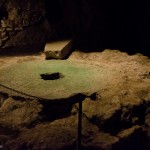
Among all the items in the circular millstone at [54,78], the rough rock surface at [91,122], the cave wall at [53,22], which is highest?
the cave wall at [53,22]

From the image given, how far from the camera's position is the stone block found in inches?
222

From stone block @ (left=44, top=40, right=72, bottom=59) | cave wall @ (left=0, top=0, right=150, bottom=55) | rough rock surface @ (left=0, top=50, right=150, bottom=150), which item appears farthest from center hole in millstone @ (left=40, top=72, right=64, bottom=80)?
cave wall @ (left=0, top=0, right=150, bottom=55)

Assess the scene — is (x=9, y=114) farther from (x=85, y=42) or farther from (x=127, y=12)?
(x=127, y=12)

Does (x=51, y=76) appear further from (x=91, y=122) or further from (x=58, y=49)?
(x=58, y=49)

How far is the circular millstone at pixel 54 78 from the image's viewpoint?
383 centimetres

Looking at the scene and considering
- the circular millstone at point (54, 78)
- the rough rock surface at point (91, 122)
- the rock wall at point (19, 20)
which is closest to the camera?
the rough rock surface at point (91, 122)

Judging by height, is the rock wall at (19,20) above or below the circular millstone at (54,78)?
above

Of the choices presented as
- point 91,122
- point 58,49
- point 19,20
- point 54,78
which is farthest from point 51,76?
point 19,20

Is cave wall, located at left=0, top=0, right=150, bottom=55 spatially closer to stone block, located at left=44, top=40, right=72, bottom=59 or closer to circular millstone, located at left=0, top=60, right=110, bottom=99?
stone block, located at left=44, top=40, right=72, bottom=59

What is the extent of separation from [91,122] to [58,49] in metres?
2.26

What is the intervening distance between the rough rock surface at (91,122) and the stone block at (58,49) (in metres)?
1.57

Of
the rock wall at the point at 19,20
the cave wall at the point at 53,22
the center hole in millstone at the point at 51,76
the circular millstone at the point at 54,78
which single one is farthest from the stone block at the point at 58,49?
the center hole in millstone at the point at 51,76

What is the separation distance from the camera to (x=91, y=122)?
3.79 m

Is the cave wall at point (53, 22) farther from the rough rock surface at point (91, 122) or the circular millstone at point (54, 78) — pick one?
the rough rock surface at point (91, 122)
